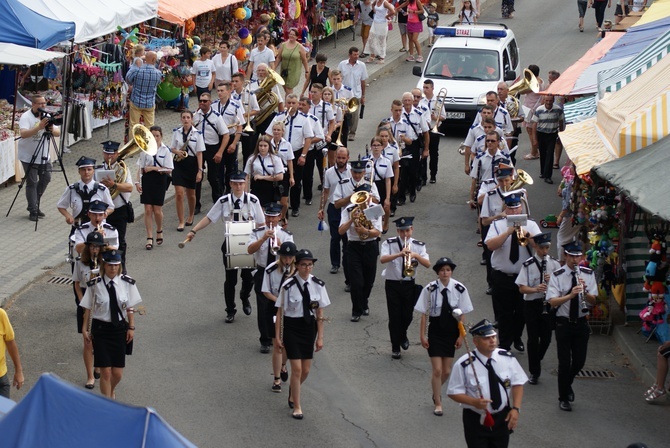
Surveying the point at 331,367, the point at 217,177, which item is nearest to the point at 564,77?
the point at 217,177

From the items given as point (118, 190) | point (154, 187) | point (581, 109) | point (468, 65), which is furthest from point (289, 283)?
point (468, 65)

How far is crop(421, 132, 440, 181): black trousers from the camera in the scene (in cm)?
1988

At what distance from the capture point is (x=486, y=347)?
9969 millimetres

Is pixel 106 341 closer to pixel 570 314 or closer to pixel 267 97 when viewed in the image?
pixel 570 314

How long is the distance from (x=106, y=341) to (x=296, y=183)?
729cm

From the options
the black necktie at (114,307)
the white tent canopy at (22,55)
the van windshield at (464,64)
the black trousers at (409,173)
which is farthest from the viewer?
the van windshield at (464,64)

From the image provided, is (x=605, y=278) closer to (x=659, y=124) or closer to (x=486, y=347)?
(x=659, y=124)

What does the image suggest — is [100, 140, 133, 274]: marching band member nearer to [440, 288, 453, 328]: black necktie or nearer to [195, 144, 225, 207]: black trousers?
[195, 144, 225, 207]: black trousers

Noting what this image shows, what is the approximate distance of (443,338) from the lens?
11.9m

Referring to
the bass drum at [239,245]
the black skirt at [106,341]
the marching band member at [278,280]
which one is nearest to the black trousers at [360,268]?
the bass drum at [239,245]

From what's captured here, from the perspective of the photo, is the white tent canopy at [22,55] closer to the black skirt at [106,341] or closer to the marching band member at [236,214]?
the marching band member at [236,214]

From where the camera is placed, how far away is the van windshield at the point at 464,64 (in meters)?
24.1

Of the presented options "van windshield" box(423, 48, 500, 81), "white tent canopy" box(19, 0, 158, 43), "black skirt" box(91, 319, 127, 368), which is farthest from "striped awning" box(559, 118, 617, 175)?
"white tent canopy" box(19, 0, 158, 43)

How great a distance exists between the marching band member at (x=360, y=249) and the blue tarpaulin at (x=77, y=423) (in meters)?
6.90
